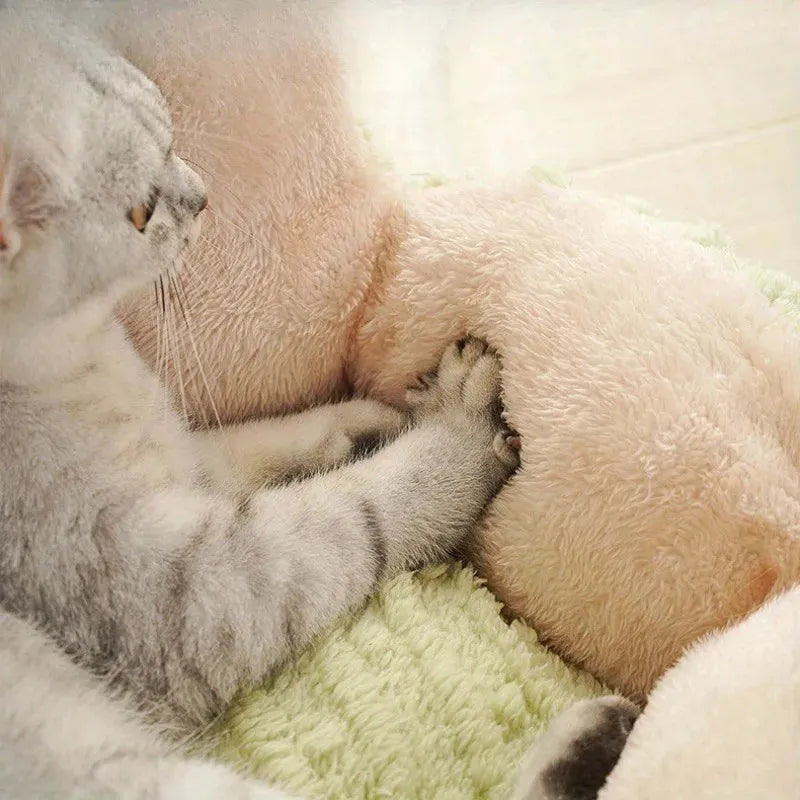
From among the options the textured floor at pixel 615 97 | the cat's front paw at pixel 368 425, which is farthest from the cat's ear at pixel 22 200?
the textured floor at pixel 615 97

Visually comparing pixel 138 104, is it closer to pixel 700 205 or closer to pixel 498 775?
pixel 498 775

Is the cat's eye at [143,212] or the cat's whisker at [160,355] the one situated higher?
the cat's eye at [143,212]

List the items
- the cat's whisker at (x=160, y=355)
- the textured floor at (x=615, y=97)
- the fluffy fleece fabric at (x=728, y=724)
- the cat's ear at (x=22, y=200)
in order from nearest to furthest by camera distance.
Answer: the fluffy fleece fabric at (x=728, y=724), the cat's ear at (x=22, y=200), the cat's whisker at (x=160, y=355), the textured floor at (x=615, y=97)

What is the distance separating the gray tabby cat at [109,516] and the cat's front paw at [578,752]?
0.21 metres

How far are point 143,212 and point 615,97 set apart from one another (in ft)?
3.51

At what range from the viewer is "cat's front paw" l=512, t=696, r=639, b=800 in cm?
77

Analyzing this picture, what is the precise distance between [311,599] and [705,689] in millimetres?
347

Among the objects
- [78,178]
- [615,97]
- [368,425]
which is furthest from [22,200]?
[615,97]

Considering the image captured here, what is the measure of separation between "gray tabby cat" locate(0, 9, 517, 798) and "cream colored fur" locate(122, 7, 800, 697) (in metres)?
0.11

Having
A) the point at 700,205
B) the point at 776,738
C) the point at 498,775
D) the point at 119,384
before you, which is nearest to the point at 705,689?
the point at 776,738

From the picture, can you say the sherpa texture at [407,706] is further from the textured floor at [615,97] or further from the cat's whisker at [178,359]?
the textured floor at [615,97]

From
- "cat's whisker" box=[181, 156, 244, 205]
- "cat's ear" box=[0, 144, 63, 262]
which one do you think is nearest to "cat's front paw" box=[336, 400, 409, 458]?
"cat's whisker" box=[181, 156, 244, 205]

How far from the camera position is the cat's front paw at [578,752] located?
0.77m

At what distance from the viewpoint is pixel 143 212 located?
838 mm
